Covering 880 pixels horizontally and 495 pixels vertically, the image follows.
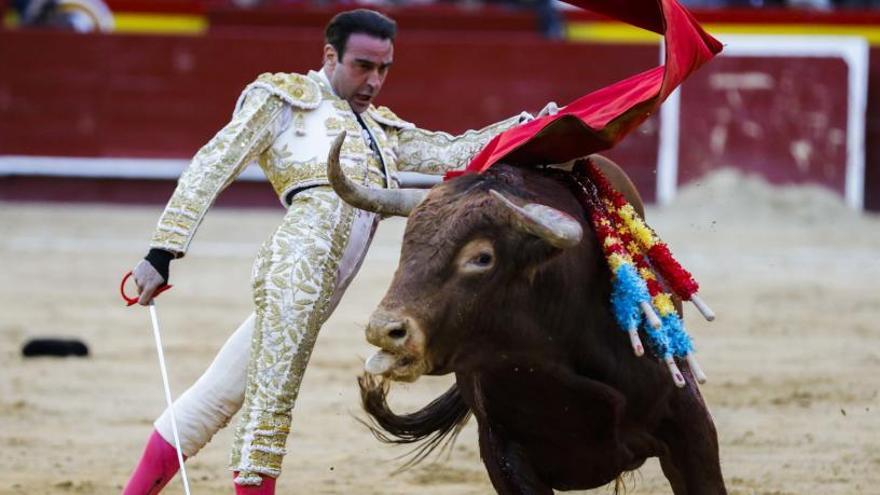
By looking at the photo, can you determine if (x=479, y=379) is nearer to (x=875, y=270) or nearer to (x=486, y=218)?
(x=486, y=218)

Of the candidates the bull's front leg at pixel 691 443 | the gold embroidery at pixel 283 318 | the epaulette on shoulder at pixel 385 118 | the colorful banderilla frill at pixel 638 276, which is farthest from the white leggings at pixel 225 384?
the bull's front leg at pixel 691 443

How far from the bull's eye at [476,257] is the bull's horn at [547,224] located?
2.5 inches

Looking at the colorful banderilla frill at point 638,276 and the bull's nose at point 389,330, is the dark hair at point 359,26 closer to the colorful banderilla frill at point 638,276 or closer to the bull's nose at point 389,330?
the colorful banderilla frill at point 638,276

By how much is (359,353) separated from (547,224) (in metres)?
3.47

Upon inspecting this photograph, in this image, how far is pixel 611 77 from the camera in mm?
10898

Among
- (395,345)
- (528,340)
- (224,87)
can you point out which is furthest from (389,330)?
(224,87)

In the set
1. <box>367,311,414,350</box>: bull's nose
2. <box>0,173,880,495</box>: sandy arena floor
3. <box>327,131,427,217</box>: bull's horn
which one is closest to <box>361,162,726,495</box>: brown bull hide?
<box>367,311,414,350</box>: bull's nose

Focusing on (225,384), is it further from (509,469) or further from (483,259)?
(483,259)

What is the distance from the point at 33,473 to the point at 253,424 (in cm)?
129

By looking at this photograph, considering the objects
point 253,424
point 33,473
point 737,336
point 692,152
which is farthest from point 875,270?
point 253,424

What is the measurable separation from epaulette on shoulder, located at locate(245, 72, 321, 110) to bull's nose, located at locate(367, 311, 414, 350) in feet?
2.38

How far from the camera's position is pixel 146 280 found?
2883 mm

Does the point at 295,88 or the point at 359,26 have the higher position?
the point at 359,26

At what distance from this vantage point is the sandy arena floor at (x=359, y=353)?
13.5 ft
